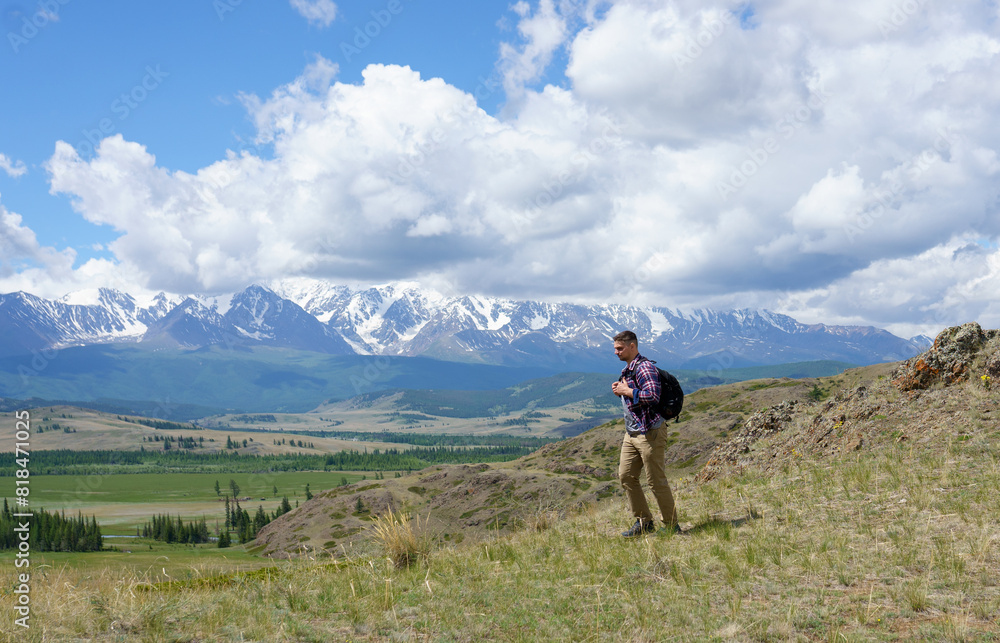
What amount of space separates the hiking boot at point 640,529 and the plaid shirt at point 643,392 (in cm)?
214

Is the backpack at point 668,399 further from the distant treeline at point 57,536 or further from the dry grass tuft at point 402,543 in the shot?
the distant treeline at point 57,536

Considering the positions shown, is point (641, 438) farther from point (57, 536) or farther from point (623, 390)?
point (57, 536)

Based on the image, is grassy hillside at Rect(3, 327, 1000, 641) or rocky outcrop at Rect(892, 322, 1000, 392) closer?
grassy hillside at Rect(3, 327, 1000, 641)

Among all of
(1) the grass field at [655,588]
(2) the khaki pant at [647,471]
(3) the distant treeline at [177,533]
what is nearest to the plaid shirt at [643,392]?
(2) the khaki pant at [647,471]

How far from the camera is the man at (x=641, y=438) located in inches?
455

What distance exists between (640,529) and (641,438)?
6.70 ft

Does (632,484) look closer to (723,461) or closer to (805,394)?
(723,461)

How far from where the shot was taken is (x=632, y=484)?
39.3 ft

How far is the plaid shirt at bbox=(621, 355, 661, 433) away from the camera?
37.7ft

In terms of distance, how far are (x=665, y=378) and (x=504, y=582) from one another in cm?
509

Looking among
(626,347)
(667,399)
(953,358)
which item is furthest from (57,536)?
(953,358)

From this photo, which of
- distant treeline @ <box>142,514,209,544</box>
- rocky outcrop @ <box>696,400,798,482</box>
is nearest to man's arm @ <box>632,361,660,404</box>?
rocky outcrop @ <box>696,400,798,482</box>

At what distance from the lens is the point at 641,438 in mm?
11703

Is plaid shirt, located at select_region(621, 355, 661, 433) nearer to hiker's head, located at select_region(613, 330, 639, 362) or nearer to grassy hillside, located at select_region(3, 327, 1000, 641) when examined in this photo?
hiker's head, located at select_region(613, 330, 639, 362)
